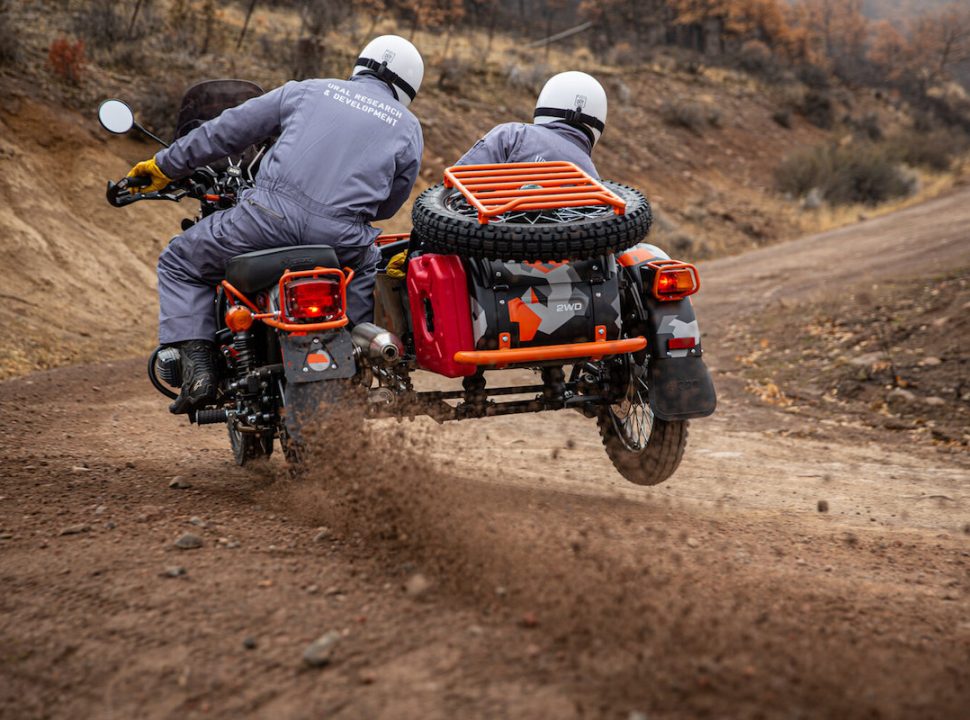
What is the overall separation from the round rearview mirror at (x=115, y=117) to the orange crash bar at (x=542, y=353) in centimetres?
208

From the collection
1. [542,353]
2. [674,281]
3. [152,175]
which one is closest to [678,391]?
[674,281]

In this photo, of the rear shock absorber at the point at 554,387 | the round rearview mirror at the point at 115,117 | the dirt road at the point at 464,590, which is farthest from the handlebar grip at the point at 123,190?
the rear shock absorber at the point at 554,387

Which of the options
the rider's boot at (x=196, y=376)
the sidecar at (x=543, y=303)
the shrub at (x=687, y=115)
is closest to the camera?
the sidecar at (x=543, y=303)

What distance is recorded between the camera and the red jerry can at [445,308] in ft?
12.8

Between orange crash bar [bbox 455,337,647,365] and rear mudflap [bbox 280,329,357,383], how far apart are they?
1.55ft

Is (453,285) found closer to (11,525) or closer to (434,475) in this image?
(434,475)

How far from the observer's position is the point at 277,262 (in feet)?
12.5

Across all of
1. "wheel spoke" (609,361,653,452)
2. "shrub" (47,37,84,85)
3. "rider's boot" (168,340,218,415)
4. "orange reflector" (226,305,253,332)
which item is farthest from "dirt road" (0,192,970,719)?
"shrub" (47,37,84,85)

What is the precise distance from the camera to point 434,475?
366 centimetres

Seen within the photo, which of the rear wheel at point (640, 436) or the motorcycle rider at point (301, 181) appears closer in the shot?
the motorcycle rider at point (301, 181)

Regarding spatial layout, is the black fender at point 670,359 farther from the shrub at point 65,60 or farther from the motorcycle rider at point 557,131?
the shrub at point 65,60

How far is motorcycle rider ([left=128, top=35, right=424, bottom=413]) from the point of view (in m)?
3.98

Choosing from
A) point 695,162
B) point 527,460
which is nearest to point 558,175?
point 527,460

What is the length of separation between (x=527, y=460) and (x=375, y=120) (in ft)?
7.99
